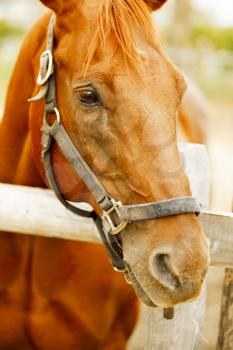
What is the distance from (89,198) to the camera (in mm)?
2465

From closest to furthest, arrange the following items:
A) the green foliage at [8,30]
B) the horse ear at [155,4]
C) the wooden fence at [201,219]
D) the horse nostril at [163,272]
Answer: the horse nostril at [163,272], the wooden fence at [201,219], the horse ear at [155,4], the green foliage at [8,30]

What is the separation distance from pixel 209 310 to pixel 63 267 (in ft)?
7.49

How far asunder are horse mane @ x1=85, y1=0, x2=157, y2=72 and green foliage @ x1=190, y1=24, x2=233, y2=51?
60.9 ft

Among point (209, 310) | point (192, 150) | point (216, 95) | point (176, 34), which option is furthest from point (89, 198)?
point (176, 34)

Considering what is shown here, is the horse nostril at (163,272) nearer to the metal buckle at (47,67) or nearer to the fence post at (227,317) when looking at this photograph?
the fence post at (227,317)

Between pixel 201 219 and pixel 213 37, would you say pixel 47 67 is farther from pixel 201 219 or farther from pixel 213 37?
pixel 213 37

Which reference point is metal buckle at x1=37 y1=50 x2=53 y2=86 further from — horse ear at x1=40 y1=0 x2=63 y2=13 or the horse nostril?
the horse nostril

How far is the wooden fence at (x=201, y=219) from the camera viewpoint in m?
2.46

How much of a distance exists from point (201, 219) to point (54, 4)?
100 centimetres

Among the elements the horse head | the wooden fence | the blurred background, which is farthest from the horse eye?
the blurred background

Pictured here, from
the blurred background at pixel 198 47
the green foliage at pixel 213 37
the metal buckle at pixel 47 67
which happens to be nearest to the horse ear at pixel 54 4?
the metal buckle at pixel 47 67

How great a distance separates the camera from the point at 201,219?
8.11 ft

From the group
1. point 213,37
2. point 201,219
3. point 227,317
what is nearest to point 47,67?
point 201,219

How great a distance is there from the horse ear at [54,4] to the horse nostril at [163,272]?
3.44 ft
